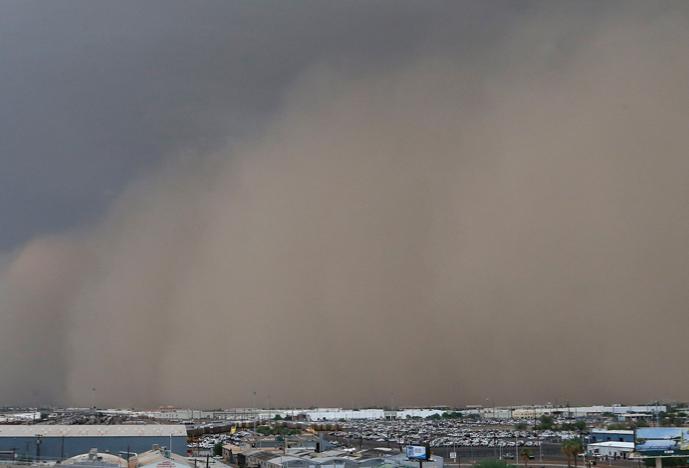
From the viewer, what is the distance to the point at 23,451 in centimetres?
2047

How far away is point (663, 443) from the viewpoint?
57.5 feet

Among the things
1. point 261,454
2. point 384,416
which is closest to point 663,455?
point 261,454

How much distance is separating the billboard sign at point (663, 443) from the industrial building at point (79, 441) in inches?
510

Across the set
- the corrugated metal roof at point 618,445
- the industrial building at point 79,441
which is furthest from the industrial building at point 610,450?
the industrial building at point 79,441

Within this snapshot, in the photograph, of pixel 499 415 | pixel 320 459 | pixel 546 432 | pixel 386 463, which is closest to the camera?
pixel 386 463

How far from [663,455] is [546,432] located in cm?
1943

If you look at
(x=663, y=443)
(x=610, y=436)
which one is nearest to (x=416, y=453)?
(x=663, y=443)

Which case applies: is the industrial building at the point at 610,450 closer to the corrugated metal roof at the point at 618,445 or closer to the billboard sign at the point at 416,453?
the corrugated metal roof at the point at 618,445

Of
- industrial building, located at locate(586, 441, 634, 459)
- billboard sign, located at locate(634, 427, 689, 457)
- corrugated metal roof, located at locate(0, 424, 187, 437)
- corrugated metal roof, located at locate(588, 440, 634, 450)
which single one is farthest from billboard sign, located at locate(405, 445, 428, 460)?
corrugated metal roof, located at locate(588, 440, 634, 450)

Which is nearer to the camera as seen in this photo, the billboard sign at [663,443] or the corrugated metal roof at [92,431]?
the billboard sign at [663,443]

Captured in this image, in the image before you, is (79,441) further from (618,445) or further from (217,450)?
(618,445)

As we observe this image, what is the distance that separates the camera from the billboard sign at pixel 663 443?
17078 millimetres

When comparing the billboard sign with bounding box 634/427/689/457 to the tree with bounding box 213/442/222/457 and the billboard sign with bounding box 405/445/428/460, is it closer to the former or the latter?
the billboard sign with bounding box 405/445/428/460

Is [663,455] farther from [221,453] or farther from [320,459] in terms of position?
[221,453]
